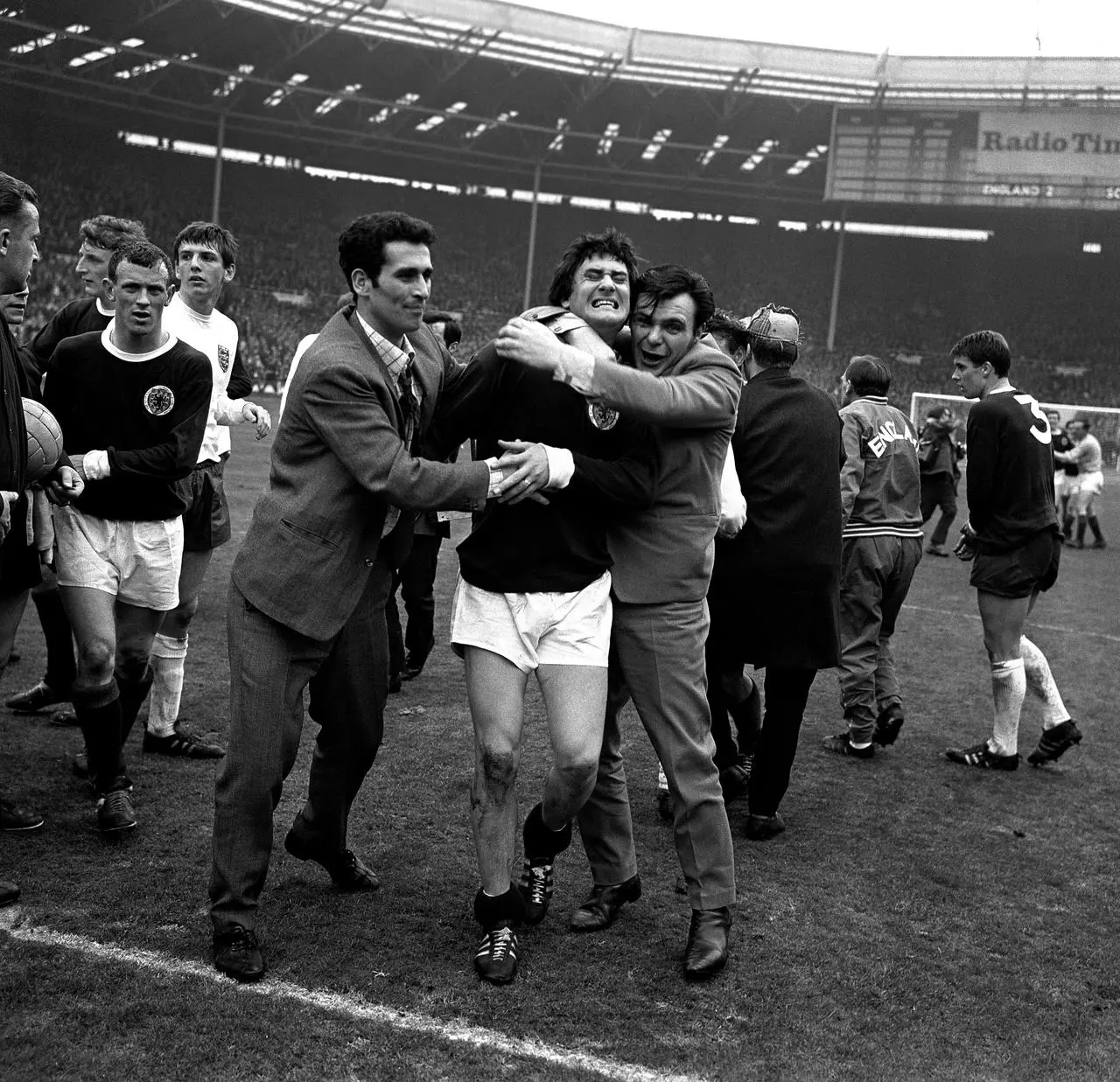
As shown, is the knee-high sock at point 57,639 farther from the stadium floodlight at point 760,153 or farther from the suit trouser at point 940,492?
the stadium floodlight at point 760,153

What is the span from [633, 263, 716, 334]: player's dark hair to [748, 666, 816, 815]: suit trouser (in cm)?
159

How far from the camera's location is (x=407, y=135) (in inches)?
1534

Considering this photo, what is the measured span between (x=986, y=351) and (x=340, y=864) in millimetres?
3788

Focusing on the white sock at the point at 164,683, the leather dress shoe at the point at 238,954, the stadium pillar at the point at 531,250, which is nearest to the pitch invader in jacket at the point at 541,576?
the leather dress shoe at the point at 238,954

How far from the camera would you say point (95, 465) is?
4363mm

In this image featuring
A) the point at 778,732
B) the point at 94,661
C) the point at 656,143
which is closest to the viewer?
the point at 94,661

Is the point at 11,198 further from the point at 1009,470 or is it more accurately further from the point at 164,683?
the point at 1009,470

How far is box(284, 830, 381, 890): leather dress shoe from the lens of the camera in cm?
385

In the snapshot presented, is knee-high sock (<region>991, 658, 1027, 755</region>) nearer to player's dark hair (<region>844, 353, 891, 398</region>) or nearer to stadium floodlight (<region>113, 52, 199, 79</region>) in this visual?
player's dark hair (<region>844, 353, 891, 398</region>)

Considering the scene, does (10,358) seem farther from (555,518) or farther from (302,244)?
(302,244)

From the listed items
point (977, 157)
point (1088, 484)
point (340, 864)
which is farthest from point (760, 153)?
point (340, 864)

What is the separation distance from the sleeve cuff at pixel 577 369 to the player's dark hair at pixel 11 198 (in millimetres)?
1662

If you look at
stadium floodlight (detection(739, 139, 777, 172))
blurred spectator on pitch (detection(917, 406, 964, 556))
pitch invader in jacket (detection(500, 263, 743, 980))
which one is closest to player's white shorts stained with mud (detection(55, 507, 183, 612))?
pitch invader in jacket (detection(500, 263, 743, 980))

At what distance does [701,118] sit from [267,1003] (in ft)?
124
